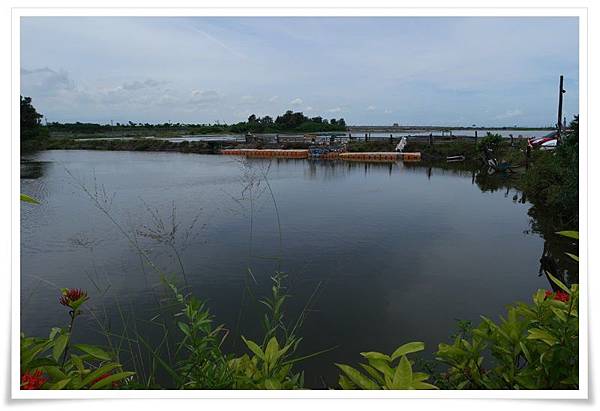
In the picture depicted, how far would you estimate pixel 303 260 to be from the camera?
4.94 meters

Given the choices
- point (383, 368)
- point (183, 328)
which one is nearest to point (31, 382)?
point (183, 328)

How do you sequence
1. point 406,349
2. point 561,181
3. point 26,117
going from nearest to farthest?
point 406,349 < point 26,117 < point 561,181

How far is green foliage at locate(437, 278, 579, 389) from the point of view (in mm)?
1078

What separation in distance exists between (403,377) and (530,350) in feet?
1.40

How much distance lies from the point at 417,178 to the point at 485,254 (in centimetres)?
835

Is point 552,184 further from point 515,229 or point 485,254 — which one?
point 485,254

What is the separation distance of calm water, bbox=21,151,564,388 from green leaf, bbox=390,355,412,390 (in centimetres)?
77

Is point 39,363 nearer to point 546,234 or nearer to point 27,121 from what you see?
point 27,121

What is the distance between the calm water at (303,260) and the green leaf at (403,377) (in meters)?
0.77

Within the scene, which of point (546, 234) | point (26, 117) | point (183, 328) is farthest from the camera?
point (546, 234)

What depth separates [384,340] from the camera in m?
3.30

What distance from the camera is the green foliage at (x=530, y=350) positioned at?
3.54ft
